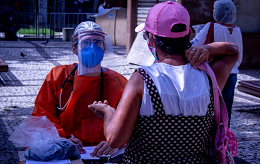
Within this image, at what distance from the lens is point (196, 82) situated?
1808mm

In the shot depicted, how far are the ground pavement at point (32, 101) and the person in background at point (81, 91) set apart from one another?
A: 0.68 ft

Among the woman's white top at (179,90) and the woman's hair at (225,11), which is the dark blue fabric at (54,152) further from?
the woman's hair at (225,11)

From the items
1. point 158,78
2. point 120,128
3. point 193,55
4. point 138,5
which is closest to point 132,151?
point 120,128

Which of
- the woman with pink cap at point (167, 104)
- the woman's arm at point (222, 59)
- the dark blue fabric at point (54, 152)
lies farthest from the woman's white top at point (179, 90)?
the dark blue fabric at point (54, 152)

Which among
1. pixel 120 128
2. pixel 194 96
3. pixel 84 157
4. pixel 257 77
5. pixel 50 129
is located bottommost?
pixel 257 77

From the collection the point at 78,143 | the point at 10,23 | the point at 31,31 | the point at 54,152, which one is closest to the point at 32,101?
the point at 78,143

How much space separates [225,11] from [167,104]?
2.78 metres

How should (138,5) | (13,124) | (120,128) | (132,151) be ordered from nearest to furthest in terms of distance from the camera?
(120,128), (132,151), (13,124), (138,5)

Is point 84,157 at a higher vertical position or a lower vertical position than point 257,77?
higher

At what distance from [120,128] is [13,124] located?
3712 millimetres

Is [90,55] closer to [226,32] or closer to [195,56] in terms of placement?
[195,56]

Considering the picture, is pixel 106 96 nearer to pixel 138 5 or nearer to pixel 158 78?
pixel 158 78

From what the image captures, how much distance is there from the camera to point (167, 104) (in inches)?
68.1

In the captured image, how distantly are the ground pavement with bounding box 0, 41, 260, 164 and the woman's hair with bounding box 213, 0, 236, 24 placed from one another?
1.34 meters
